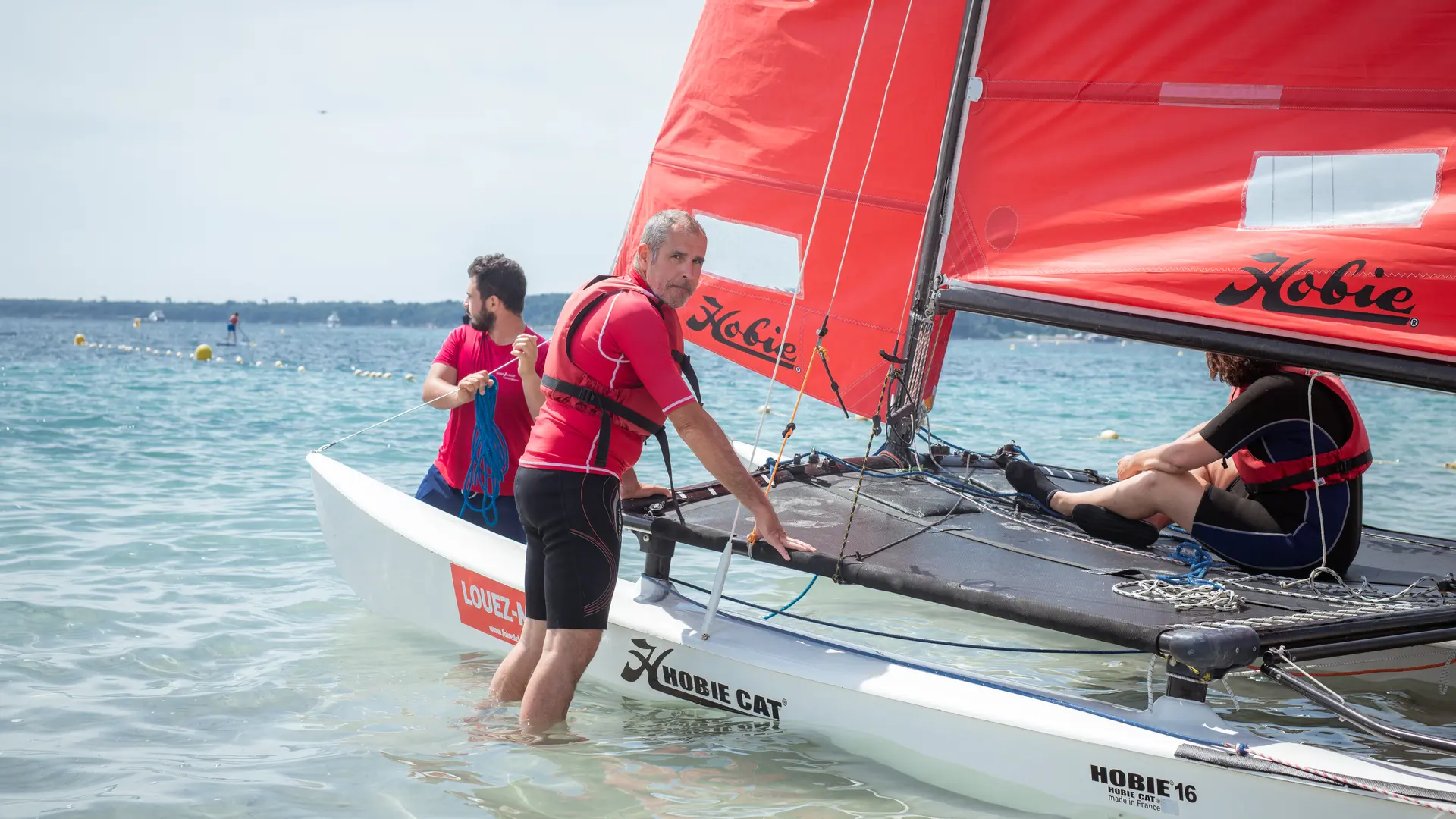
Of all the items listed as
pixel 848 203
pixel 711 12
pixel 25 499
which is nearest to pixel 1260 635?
pixel 848 203

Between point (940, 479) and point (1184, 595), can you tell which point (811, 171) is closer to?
point (940, 479)

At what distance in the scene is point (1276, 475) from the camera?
10.6 ft

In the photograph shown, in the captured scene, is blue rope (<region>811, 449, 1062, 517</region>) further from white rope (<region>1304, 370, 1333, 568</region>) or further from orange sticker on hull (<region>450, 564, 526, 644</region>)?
orange sticker on hull (<region>450, 564, 526, 644</region>)

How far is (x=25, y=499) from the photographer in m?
6.50

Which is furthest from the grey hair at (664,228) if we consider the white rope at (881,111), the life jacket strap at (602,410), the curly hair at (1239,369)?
the curly hair at (1239,369)

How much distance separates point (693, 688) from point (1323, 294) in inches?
78.7

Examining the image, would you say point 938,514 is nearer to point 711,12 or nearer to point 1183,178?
point 1183,178

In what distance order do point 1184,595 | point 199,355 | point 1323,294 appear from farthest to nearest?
point 199,355
point 1323,294
point 1184,595

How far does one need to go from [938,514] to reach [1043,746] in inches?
48.8

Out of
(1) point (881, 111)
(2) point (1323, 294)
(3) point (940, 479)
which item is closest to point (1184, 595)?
(2) point (1323, 294)

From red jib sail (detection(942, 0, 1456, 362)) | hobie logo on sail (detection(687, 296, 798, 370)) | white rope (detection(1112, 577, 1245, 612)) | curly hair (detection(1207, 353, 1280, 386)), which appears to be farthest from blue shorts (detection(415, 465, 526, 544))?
curly hair (detection(1207, 353, 1280, 386))

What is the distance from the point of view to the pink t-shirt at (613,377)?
2693 millimetres

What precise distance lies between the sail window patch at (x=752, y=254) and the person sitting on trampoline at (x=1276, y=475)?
1.82 metres

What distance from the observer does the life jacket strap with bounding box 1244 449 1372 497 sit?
10.4 ft
